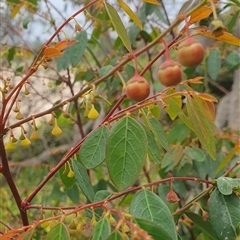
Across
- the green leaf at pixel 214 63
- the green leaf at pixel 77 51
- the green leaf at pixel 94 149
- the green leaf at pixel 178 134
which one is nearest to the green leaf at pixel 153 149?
the green leaf at pixel 94 149

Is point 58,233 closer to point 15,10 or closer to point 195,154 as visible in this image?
point 195,154

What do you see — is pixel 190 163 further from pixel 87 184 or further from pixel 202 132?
pixel 202 132

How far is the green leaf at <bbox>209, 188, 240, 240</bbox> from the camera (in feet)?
2.47

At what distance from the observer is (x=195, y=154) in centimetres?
144

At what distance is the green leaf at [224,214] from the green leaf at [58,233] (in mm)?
244

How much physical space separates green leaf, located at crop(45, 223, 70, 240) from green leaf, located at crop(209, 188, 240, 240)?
24 centimetres

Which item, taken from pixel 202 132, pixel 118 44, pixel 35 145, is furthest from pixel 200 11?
pixel 35 145

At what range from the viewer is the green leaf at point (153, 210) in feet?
2.17

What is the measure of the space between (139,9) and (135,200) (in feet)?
4.23

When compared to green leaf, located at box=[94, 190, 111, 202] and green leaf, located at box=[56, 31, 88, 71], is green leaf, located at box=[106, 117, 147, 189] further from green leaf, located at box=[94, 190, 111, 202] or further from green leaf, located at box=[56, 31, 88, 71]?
green leaf, located at box=[56, 31, 88, 71]

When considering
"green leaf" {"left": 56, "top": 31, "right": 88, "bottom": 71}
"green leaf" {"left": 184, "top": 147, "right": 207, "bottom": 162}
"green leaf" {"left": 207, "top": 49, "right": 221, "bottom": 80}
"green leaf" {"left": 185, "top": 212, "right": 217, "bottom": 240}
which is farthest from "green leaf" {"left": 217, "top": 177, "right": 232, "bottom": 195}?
"green leaf" {"left": 207, "top": 49, "right": 221, "bottom": 80}

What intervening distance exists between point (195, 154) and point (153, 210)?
30.4 inches

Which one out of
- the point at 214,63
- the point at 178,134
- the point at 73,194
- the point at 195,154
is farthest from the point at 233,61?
the point at 73,194

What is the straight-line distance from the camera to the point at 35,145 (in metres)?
3.81
